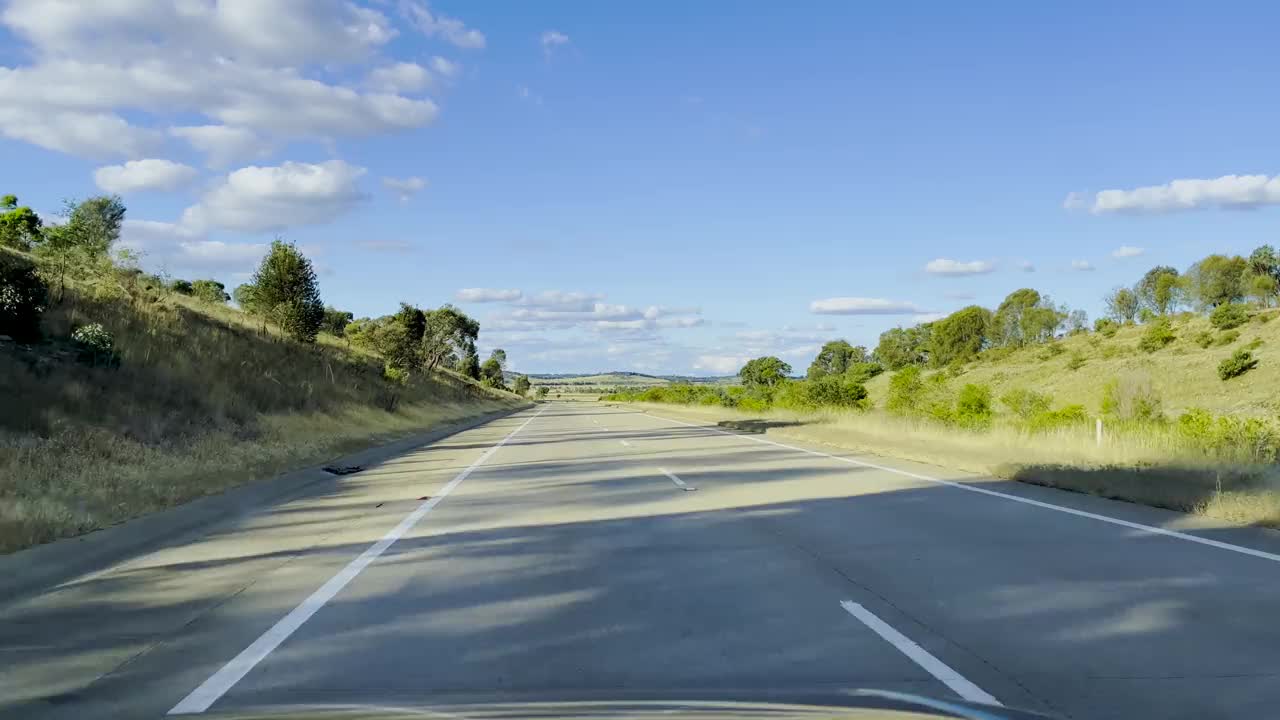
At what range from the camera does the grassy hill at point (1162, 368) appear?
5622 centimetres

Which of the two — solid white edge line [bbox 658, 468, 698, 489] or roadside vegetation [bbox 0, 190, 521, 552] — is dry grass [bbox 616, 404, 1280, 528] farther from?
roadside vegetation [bbox 0, 190, 521, 552]

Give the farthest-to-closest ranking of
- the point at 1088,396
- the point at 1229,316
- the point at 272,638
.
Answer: the point at 1229,316 → the point at 1088,396 → the point at 272,638

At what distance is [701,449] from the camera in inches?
966

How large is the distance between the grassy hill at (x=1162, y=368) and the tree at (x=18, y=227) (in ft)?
185

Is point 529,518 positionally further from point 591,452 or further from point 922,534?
point 591,452

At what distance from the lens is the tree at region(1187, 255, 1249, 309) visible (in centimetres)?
9700

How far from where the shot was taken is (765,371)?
137750mm

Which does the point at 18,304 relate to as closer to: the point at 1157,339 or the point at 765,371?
the point at 1157,339

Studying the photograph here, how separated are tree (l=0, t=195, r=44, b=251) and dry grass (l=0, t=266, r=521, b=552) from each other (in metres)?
7.42

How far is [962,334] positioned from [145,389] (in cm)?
10981

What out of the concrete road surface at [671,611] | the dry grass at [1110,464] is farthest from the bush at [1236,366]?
the concrete road surface at [671,611]

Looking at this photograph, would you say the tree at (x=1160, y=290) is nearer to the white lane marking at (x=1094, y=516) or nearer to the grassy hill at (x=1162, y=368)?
the grassy hill at (x=1162, y=368)

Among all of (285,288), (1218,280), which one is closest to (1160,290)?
(1218,280)

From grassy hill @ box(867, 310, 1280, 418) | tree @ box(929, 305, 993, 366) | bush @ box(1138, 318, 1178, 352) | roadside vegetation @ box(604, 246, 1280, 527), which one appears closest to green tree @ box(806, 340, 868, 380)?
roadside vegetation @ box(604, 246, 1280, 527)
